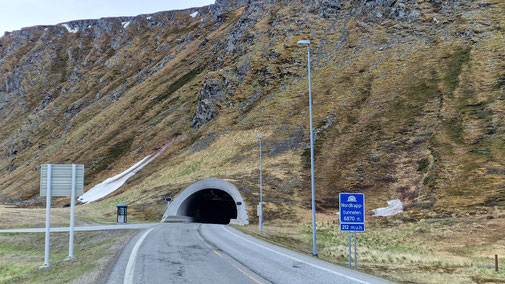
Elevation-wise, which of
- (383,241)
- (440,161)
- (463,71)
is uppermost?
(463,71)

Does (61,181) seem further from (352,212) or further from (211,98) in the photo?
(211,98)

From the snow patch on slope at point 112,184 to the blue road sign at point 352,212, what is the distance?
5675 centimetres

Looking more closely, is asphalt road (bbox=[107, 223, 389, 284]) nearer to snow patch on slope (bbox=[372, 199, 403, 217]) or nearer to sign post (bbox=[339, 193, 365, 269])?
sign post (bbox=[339, 193, 365, 269])

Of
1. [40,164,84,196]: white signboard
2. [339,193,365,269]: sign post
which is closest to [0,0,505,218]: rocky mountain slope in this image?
[339,193,365,269]: sign post

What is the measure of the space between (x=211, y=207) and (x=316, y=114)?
23930mm

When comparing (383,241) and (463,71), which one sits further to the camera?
(463,71)

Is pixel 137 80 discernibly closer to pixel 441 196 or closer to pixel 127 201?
pixel 127 201

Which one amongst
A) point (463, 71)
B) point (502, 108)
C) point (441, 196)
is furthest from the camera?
point (463, 71)

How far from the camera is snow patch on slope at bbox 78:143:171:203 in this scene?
Result: 65.5 meters

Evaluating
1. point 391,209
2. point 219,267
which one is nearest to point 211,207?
point 391,209

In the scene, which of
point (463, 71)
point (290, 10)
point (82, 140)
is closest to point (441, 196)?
point (463, 71)

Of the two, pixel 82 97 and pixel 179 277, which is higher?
pixel 82 97

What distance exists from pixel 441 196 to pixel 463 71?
32558 millimetres

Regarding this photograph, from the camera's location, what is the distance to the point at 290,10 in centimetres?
9438
